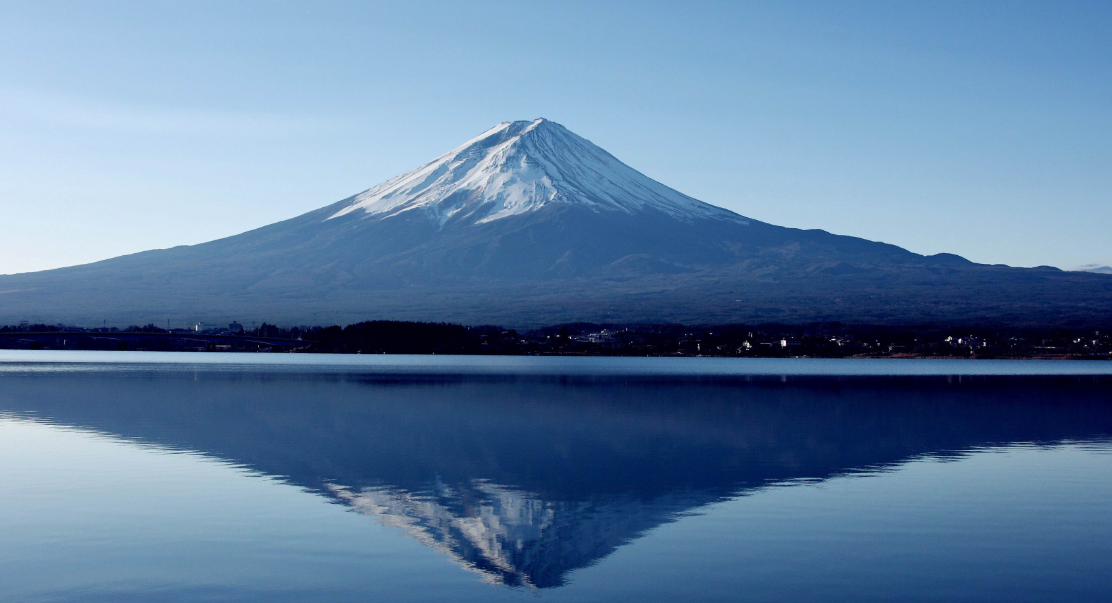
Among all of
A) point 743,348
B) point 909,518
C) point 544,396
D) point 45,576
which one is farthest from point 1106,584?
point 743,348

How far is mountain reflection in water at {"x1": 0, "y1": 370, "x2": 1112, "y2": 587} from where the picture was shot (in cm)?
1378

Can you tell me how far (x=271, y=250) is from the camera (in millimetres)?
191625

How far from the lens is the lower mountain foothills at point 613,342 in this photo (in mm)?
110500

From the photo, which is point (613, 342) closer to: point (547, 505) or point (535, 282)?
point (535, 282)

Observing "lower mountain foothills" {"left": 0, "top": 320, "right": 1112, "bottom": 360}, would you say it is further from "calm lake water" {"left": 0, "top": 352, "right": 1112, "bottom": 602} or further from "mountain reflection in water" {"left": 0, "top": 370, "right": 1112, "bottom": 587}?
"calm lake water" {"left": 0, "top": 352, "right": 1112, "bottom": 602}

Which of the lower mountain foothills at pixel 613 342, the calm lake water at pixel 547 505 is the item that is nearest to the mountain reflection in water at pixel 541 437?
the calm lake water at pixel 547 505

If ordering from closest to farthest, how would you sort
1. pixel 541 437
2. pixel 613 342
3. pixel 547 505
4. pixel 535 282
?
pixel 547 505 → pixel 541 437 → pixel 613 342 → pixel 535 282

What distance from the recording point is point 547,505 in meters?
14.8

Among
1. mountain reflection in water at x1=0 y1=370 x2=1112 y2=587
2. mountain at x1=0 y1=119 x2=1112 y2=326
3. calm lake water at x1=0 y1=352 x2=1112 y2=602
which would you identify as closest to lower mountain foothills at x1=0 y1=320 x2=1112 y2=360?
mountain at x1=0 y1=119 x2=1112 y2=326

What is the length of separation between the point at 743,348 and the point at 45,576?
4211 inches

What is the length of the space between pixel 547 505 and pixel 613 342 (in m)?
105

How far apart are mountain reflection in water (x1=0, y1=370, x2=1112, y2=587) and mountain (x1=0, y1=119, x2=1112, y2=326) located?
103 meters

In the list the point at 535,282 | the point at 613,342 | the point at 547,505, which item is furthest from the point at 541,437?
the point at 535,282

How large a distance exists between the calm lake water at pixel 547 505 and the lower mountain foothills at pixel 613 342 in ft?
268
